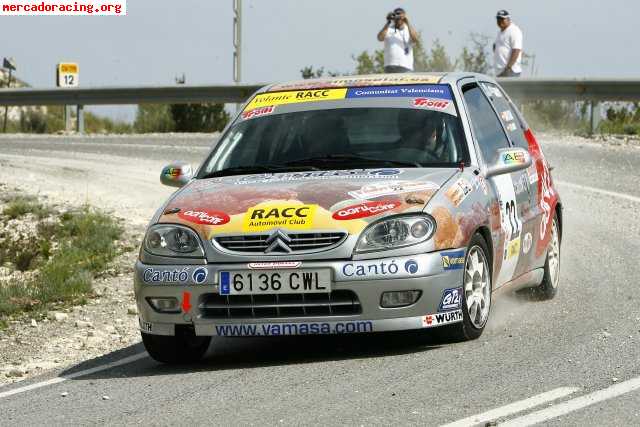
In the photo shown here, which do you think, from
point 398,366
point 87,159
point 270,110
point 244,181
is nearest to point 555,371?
point 398,366

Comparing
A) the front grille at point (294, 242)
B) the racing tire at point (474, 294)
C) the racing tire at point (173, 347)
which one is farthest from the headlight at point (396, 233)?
the racing tire at point (173, 347)

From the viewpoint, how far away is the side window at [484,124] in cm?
875

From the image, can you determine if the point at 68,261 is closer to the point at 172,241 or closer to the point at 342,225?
the point at 172,241

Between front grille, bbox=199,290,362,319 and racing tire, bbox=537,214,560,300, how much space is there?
2644 mm

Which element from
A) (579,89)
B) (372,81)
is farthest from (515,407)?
(579,89)

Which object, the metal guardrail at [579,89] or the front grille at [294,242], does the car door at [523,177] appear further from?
the metal guardrail at [579,89]

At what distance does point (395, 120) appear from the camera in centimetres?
862

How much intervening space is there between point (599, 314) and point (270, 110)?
249 cm

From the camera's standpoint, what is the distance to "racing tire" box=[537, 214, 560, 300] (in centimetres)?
966

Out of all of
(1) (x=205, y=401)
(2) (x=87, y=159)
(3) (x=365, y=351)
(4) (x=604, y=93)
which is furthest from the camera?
(4) (x=604, y=93)

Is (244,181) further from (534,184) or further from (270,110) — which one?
(534,184)

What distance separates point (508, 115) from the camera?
980 cm

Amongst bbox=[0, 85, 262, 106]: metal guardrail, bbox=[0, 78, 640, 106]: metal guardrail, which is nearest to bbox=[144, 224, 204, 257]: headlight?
bbox=[0, 78, 640, 106]: metal guardrail

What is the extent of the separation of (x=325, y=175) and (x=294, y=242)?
0.83 metres
